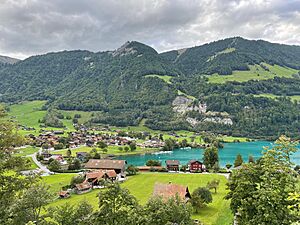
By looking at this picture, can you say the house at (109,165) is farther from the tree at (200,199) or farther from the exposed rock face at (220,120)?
the exposed rock face at (220,120)

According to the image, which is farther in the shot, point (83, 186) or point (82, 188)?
point (83, 186)

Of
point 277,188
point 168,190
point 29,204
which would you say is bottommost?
point 168,190

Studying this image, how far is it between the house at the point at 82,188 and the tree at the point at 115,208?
1469 inches

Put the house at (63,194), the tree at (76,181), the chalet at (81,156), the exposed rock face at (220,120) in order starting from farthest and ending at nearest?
the exposed rock face at (220,120) → the chalet at (81,156) → the tree at (76,181) → the house at (63,194)

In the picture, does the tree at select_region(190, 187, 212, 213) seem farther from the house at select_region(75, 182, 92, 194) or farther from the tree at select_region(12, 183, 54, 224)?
the tree at select_region(12, 183, 54, 224)

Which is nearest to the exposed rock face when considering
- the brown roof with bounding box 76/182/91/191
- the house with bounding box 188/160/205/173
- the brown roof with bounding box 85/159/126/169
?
the house with bounding box 188/160/205/173

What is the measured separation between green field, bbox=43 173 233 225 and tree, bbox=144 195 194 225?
12395 millimetres

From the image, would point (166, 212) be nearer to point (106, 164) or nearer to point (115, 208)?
point (115, 208)

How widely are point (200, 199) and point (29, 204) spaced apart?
26.8 metres

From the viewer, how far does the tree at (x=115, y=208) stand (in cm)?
1780

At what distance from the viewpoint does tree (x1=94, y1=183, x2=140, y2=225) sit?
17797 mm

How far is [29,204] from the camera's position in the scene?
16109 millimetres

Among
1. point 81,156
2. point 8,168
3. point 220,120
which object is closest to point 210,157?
point 81,156

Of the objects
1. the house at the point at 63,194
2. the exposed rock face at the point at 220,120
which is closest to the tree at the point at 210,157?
the house at the point at 63,194
